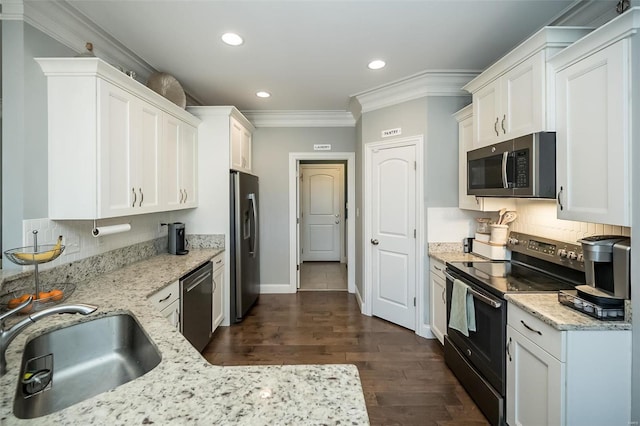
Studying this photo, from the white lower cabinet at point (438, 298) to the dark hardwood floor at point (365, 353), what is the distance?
0.63ft

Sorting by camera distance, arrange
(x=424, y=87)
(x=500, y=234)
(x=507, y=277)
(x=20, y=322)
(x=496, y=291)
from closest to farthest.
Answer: (x=20, y=322) → (x=496, y=291) → (x=507, y=277) → (x=500, y=234) → (x=424, y=87)

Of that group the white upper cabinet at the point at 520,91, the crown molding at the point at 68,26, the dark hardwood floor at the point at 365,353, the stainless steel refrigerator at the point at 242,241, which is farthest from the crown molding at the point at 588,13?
the crown molding at the point at 68,26

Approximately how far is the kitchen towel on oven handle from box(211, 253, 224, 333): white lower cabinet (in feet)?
7.32

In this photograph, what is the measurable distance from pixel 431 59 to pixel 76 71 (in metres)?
2.66

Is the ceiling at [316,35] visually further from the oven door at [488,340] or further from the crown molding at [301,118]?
the oven door at [488,340]

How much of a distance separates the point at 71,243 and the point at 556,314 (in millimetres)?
2908

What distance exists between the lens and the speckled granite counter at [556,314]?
1.44m

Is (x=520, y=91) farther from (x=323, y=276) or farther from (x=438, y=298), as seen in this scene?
(x=323, y=276)

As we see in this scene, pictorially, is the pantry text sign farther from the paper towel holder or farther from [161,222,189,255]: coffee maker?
the paper towel holder

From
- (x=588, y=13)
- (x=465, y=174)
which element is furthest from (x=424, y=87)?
(x=588, y=13)

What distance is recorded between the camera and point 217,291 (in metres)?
3.33

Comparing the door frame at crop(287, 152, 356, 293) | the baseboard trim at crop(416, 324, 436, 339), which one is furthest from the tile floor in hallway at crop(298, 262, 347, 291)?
the baseboard trim at crop(416, 324, 436, 339)

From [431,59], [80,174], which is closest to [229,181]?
[80,174]

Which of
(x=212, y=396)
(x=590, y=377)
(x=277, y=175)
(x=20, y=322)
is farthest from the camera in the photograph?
(x=277, y=175)
